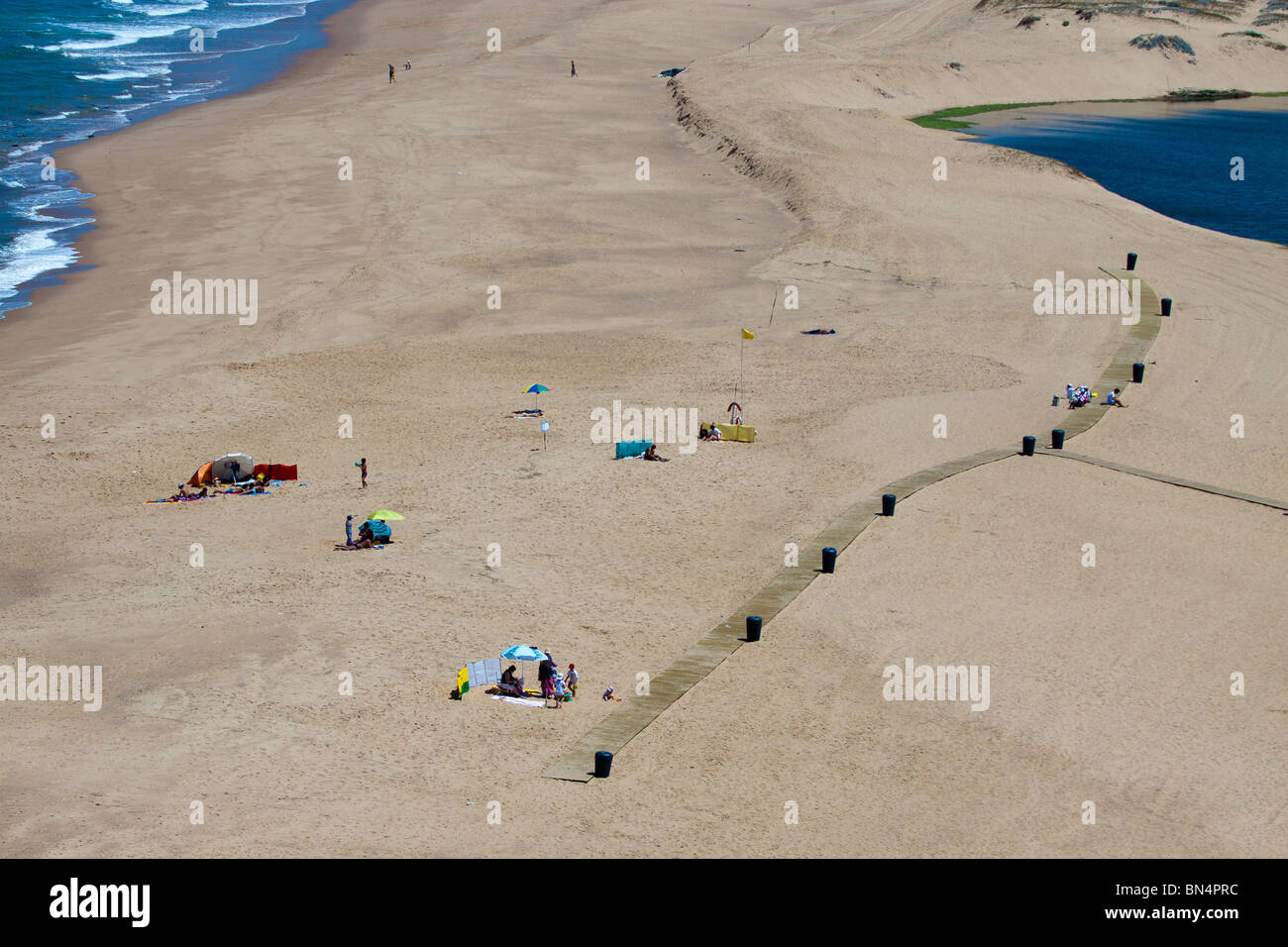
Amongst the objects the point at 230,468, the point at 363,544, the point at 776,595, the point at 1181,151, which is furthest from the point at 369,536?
the point at 1181,151

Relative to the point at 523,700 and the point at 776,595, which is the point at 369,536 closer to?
the point at 523,700

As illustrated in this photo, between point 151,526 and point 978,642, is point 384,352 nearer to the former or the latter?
point 151,526

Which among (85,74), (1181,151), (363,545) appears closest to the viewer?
(363,545)

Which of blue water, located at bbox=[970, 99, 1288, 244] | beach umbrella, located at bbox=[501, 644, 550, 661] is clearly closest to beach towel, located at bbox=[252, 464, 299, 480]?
beach umbrella, located at bbox=[501, 644, 550, 661]

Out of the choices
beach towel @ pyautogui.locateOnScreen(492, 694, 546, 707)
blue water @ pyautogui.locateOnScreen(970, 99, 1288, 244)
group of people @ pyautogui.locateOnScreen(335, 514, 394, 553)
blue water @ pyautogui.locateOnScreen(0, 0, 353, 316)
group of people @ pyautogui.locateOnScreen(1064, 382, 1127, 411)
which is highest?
blue water @ pyautogui.locateOnScreen(0, 0, 353, 316)

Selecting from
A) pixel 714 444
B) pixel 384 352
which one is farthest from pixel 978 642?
pixel 384 352

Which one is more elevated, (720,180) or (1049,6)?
(1049,6)

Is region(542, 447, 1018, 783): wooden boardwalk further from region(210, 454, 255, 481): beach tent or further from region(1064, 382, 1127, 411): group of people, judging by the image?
Answer: region(210, 454, 255, 481): beach tent
